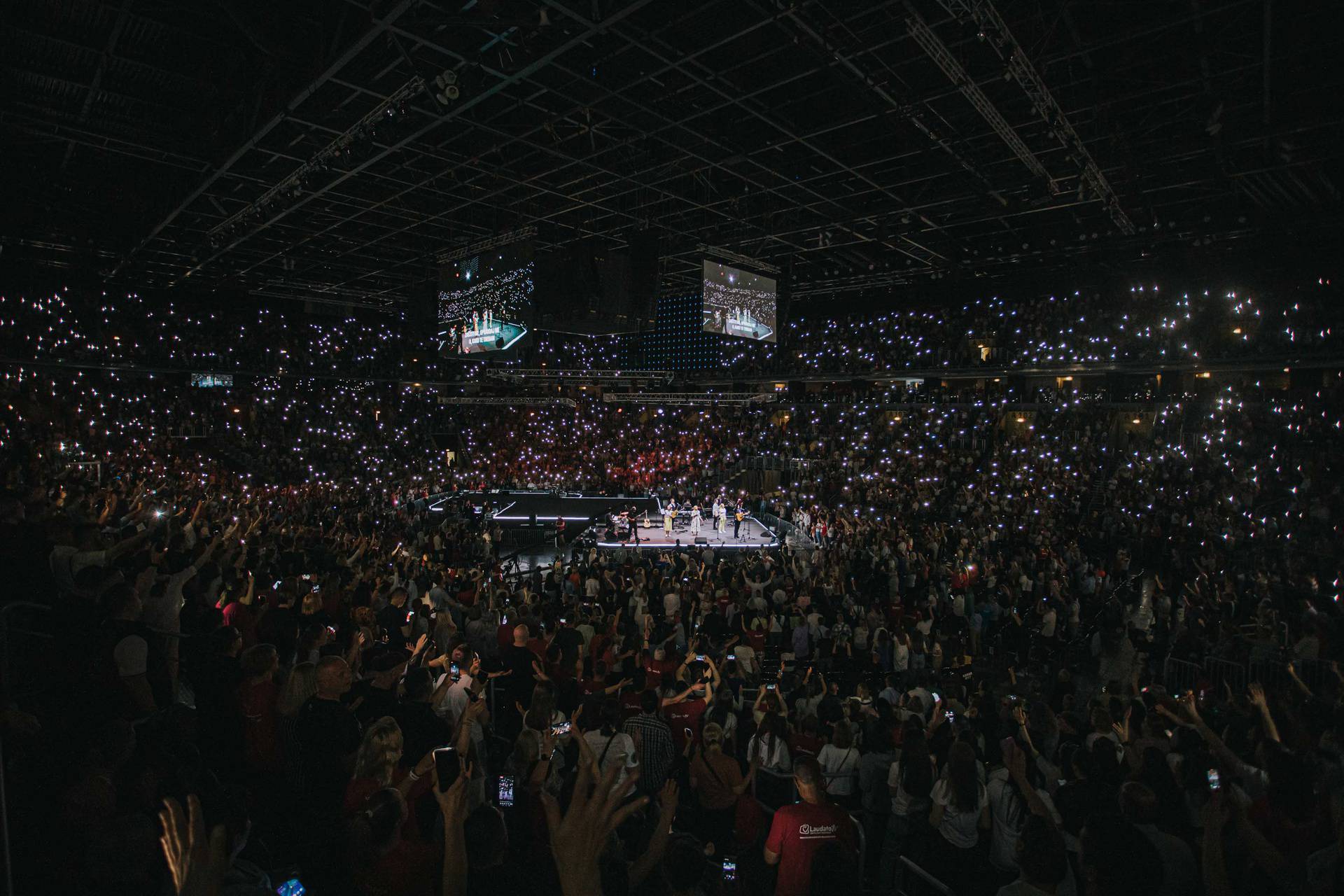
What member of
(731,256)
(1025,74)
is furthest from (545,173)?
(1025,74)

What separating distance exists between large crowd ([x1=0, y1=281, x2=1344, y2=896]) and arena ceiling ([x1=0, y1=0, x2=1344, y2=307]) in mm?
6491

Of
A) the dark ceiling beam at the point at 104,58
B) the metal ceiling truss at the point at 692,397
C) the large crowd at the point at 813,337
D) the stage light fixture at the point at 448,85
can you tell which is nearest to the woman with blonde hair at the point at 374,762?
the stage light fixture at the point at 448,85

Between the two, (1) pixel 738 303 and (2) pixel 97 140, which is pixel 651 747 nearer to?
(1) pixel 738 303

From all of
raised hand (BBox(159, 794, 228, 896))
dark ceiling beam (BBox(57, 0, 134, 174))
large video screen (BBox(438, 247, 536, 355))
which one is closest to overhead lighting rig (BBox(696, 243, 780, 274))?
large video screen (BBox(438, 247, 536, 355))

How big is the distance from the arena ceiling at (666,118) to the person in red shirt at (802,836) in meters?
8.04

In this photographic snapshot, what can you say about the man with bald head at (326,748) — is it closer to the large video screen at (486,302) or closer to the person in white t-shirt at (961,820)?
the person in white t-shirt at (961,820)

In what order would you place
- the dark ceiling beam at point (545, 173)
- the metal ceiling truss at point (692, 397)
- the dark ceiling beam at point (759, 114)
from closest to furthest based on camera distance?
the dark ceiling beam at point (759, 114) < the dark ceiling beam at point (545, 173) < the metal ceiling truss at point (692, 397)

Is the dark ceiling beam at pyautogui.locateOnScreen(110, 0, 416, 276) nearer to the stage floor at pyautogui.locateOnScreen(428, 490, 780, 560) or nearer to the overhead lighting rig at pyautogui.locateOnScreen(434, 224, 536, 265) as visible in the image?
the overhead lighting rig at pyautogui.locateOnScreen(434, 224, 536, 265)

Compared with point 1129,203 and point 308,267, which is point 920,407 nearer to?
point 1129,203

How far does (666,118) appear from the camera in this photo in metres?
10.8

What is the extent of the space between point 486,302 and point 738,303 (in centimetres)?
637

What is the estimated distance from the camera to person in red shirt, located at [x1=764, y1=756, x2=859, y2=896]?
286 centimetres

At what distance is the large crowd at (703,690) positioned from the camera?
2.45 m

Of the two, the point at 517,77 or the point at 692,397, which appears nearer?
the point at 517,77
